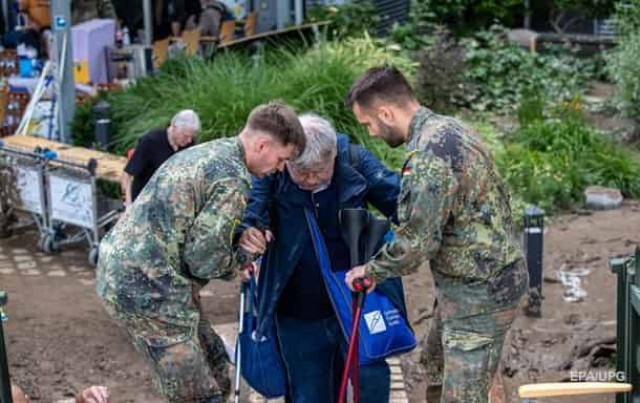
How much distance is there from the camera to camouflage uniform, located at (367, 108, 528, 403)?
4645 millimetres

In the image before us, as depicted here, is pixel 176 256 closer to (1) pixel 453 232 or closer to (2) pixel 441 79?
(1) pixel 453 232

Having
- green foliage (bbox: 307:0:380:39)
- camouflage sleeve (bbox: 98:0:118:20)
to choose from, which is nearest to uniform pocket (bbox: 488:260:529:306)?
green foliage (bbox: 307:0:380:39)

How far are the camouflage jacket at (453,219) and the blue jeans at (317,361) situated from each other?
72 cm

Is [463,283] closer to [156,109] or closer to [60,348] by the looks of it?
[60,348]

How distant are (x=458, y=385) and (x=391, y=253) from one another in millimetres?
626

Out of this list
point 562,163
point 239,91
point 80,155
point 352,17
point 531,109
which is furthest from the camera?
point 352,17

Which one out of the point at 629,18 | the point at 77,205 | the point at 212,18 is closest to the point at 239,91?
the point at 77,205

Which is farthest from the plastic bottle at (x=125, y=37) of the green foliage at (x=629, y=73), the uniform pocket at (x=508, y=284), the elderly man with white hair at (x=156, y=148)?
the uniform pocket at (x=508, y=284)

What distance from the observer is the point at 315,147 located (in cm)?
519

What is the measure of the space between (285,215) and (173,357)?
0.97 metres

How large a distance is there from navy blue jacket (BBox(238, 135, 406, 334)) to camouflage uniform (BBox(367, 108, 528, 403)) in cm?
57

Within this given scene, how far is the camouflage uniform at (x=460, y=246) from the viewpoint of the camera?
4645mm

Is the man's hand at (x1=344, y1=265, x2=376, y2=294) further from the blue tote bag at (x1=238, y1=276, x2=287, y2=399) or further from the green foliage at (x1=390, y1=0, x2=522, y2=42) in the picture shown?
the green foliage at (x1=390, y1=0, x2=522, y2=42)

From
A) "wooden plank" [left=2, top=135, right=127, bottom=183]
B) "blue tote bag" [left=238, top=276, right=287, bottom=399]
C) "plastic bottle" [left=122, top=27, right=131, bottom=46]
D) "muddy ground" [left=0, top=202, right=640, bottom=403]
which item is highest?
"plastic bottle" [left=122, top=27, right=131, bottom=46]
